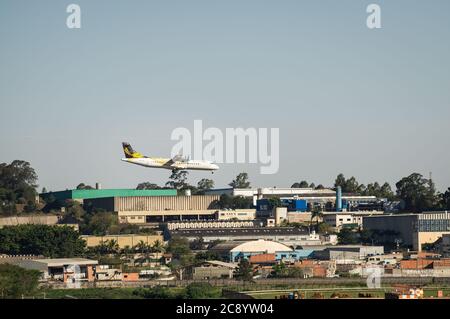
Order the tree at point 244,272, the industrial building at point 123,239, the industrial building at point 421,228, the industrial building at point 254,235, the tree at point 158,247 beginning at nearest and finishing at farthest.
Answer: the tree at point 244,272
the tree at point 158,247
the industrial building at point 123,239
the industrial building at point 421,228
the industrial building at point 254,235

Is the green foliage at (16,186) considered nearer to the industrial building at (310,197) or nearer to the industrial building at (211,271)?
the industrial building at (310,197)

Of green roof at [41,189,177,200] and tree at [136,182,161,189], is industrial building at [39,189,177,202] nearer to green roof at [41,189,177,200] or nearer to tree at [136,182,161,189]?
green roof at [41,189,177,200]

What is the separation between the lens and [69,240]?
3792 inches

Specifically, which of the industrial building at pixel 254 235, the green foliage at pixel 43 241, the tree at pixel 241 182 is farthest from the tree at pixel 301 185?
the green foliage at pixel 43 241

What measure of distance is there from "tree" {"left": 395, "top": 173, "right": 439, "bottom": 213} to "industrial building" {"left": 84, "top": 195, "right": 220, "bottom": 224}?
21.1m

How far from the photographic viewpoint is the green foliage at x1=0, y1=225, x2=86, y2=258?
313ft

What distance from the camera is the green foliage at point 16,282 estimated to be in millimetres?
54369

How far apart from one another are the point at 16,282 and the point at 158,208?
228ft

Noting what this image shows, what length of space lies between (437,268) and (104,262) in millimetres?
23354

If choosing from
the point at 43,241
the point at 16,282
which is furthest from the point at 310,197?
the point at 16,282

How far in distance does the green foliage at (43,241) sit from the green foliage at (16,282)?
81.0 feet

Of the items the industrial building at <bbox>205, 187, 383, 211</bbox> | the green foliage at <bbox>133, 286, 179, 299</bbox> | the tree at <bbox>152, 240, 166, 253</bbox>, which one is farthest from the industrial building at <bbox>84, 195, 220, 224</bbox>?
the green foliage at <bbox>133, 286, 179, 299</bbox>

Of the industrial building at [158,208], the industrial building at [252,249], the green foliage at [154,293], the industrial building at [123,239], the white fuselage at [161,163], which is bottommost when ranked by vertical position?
the green foliage at [154,293]
